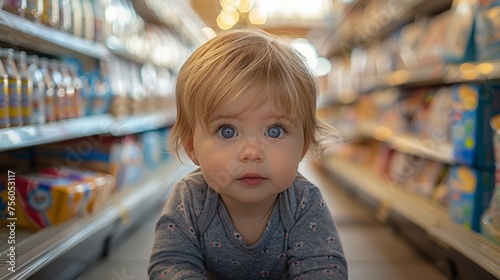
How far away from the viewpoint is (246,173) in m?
1.02

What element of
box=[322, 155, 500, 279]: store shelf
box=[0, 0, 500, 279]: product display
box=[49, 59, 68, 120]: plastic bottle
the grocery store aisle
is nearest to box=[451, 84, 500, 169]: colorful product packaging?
box=[0, 0, 500, 279]: product display

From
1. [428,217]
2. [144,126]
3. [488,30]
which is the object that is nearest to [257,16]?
[144,126]

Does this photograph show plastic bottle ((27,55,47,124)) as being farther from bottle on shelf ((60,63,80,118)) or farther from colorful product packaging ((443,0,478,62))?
colorful product packaging ((443,0,478,62))

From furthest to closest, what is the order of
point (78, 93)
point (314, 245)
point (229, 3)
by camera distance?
point (229, 3), point (78, 93), point (314, 245)

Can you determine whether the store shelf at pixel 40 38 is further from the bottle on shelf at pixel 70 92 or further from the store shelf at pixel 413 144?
the store shelf at pixel 413 144

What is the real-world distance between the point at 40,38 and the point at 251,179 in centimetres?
111

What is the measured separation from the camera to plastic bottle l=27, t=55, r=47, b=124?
1.67m

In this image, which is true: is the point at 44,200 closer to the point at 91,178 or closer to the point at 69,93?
the point at 91,178

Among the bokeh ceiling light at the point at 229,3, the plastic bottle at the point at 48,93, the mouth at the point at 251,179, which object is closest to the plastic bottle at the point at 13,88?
the plastic bottle at the point at 48,93

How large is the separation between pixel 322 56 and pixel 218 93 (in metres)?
5.63

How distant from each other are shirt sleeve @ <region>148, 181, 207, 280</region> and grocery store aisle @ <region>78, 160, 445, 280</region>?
0.43m

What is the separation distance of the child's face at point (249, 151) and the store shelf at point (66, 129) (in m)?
0.65

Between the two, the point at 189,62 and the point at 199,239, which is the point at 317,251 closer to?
the point at 199,239

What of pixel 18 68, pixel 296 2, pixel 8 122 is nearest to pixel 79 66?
pixel 18 68
